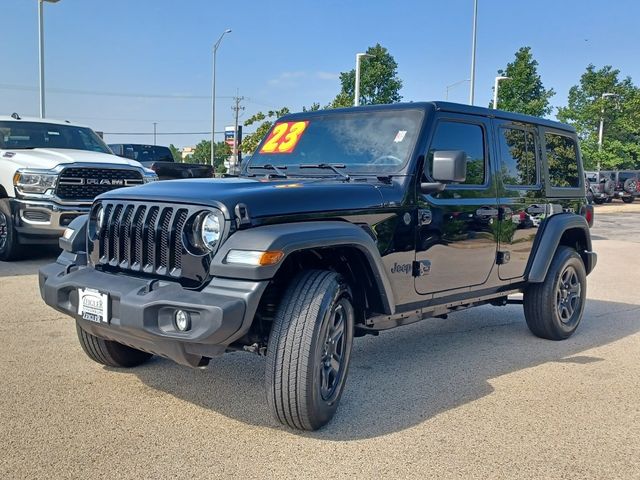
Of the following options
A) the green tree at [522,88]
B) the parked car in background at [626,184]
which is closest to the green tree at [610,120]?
the parked car in background at [626,184]

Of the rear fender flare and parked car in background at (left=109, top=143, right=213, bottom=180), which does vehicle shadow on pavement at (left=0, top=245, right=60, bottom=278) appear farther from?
the rear fender flare

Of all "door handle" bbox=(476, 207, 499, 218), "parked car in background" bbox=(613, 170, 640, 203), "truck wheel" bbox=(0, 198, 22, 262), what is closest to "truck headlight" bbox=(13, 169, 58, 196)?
"truck wheel" bbox=(0, 198, 22, 262)

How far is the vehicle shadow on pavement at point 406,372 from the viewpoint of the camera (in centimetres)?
377

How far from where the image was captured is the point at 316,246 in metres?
3.32

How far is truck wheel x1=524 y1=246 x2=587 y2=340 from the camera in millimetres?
5590

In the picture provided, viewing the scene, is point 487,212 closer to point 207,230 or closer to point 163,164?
point 207,230

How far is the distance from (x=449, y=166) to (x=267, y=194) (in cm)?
124

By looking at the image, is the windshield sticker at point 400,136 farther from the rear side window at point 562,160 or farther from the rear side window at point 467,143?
the rear side window at point 562,160

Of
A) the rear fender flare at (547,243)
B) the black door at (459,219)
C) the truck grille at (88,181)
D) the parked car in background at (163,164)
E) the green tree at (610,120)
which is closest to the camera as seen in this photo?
the black door at (459,219)

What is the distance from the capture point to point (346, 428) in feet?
11.7

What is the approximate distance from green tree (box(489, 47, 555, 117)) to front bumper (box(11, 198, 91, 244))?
83.1 feet

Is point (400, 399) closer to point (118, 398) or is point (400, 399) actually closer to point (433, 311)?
point (433, 311)

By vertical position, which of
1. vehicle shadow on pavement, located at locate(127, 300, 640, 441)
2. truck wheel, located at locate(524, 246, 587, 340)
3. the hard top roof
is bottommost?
vehicle shadow on pavement, located at locate(127, 300, 640, 441)

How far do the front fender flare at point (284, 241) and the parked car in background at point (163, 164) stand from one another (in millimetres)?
9422
